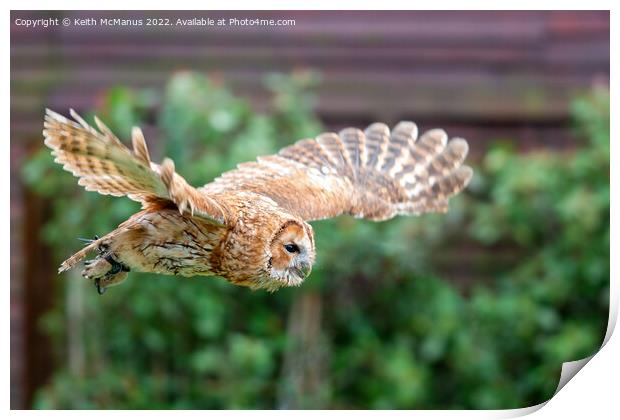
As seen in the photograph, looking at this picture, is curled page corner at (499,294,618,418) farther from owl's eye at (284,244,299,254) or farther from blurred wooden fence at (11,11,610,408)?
owl's eye at (284,244,299,254)

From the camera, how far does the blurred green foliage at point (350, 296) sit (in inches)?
59.8

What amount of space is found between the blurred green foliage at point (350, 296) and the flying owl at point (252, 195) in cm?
28

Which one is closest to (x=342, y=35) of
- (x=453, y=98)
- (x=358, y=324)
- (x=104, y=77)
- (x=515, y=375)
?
(x=453, y=98)

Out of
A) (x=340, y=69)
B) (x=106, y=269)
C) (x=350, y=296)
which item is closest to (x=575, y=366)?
(x=350, y=296)

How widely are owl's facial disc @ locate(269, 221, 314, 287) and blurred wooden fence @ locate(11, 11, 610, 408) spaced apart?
1.39 feet

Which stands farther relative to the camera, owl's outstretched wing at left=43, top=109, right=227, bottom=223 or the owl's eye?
the owl's eye

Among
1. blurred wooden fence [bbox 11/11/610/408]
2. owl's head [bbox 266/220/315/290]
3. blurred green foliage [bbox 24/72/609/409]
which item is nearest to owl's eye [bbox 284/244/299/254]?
owl's head [bbox 266/220/315/290]

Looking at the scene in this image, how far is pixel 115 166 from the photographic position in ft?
2.75

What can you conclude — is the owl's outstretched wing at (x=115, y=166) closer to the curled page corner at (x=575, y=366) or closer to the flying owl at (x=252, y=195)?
the flying owl at (x=252, y=195)

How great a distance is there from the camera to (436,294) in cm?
157

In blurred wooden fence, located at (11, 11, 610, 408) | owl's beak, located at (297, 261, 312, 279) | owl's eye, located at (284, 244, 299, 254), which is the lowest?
owl's beak, located at (297, 261, 312, 279)

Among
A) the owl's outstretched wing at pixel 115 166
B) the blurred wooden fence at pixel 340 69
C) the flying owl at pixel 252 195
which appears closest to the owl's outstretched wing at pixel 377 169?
the flying owl at pixel 252 195

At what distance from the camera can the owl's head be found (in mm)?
953

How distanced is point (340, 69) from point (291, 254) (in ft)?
1.84
